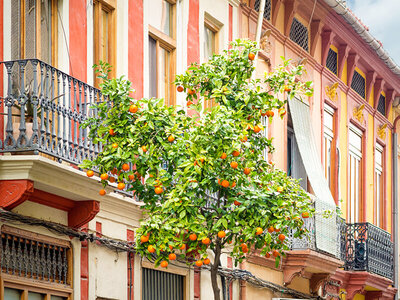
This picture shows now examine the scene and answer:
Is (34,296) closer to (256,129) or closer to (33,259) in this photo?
(33,259)

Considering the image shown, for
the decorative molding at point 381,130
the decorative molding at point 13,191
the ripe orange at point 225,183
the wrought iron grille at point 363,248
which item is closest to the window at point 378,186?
the decorative molding at point 381,130

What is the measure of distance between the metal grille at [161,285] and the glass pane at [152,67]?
Result: 3.06 m

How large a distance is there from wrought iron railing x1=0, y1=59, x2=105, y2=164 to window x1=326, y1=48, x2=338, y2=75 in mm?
13169

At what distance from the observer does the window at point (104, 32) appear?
55.3 ft

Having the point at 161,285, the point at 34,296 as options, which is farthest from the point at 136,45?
the point at 34,296

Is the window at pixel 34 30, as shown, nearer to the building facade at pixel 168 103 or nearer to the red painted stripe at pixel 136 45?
the building facade at pixel 168 103

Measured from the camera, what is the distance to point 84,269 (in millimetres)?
15445

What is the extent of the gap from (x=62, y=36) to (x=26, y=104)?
2.35 metres

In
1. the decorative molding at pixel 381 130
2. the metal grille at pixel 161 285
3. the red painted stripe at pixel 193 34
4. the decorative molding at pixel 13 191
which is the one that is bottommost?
the metal grille at pixel 161 285

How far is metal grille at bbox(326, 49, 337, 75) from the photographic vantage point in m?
27.2

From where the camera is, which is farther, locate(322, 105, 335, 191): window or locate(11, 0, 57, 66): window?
locate(322, 105, 335, 191): window

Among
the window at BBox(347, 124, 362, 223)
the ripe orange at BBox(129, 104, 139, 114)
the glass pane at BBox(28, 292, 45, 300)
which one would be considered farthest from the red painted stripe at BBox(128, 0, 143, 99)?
the window at BBox(347, 124, 362, 223)

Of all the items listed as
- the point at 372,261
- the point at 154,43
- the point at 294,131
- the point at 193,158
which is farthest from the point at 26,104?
the point at 372,261

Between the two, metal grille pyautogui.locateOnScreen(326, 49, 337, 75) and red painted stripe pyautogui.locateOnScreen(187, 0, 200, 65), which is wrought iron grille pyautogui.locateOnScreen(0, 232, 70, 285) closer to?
red painted stripe pyautogui.locateOnScreen(187, 0, 200, 65)
